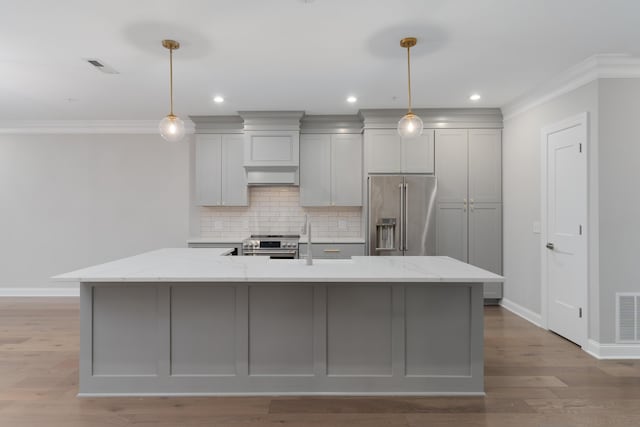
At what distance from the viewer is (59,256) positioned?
589 centimetres

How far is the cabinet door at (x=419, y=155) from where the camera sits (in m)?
5.23

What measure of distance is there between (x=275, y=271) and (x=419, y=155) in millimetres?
3289

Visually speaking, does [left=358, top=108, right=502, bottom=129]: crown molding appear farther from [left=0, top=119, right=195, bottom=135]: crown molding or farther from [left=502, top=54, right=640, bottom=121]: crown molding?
[left=0, top=119, right=195, bottom=135]: crown molding

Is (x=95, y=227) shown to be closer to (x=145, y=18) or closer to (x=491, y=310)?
(x=145, y=18)

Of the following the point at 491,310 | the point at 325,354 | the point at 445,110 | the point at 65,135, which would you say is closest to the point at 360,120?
the point at 445,110

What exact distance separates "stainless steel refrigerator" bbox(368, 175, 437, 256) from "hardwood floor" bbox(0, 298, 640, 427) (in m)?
1.82

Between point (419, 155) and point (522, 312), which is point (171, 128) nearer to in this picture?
point (419, 155)

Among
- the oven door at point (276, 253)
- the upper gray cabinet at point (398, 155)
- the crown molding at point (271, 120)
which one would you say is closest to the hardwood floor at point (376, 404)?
the oven door at point (276, 253)

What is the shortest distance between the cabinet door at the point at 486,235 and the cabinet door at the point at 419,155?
32.7 inches

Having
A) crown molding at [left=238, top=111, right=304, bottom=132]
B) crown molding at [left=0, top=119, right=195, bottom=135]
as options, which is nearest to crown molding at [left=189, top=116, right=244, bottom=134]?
crown molding at [left=238, top=111, right=304, bottom=132]

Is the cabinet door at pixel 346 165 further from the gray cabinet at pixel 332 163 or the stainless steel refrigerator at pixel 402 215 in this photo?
the stainless steel refrigerator at pixel 402 215

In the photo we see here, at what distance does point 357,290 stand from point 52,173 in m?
5.47

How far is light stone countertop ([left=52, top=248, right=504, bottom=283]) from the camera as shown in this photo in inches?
95.0

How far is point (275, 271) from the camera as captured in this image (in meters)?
2.64
